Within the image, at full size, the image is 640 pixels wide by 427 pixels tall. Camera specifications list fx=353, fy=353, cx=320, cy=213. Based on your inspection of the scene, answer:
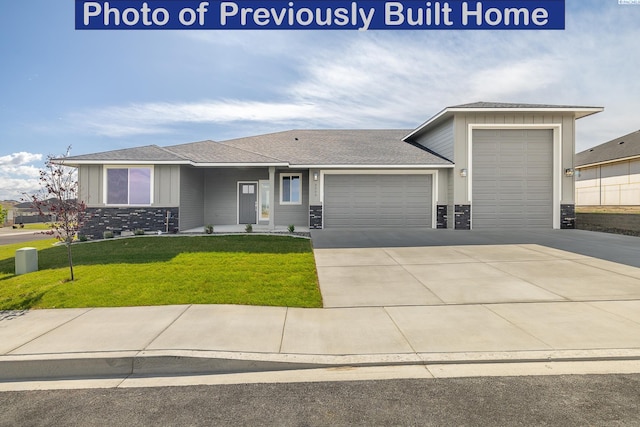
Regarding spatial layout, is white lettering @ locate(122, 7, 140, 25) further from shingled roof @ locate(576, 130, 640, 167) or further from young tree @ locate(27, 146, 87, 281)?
shingled roof @ locate(576, 130, 640, 167)

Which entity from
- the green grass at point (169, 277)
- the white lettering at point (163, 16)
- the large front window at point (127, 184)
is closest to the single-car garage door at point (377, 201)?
the green grass at point (169, 277)

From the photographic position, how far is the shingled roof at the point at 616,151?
22953 millimetres

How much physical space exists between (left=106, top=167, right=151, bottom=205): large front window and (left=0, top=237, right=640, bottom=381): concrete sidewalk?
10552mm

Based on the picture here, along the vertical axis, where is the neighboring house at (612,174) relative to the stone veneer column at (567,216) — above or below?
above

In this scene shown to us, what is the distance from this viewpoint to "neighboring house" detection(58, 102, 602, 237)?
15508 millimetres

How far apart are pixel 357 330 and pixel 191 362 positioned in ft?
7.08

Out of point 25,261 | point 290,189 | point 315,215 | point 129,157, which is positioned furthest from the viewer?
point 290,189

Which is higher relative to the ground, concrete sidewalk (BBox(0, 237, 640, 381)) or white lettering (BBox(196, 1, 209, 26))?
white lettering (BBox(196, 1, 209, 26))

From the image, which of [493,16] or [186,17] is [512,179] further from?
[186,17]

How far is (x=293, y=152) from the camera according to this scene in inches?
744

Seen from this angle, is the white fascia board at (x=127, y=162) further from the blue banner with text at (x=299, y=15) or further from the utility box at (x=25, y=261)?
the utility box at (x=25, y=261)

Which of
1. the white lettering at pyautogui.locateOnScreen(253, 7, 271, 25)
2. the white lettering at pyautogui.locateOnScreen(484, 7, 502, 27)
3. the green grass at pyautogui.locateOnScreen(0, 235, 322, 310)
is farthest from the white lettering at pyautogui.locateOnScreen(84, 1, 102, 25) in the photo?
the white lettering at pyautogui.locateOnScreen(484, 7, 502, 27)

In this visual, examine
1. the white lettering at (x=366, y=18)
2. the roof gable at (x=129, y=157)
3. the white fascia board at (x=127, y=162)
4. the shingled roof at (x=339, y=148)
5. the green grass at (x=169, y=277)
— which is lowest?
the green grass at (x=169, y=277)

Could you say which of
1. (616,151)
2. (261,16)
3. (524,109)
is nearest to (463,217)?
(524,109)
